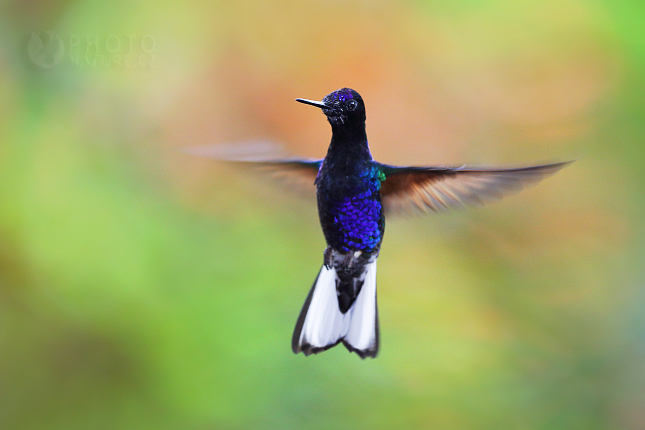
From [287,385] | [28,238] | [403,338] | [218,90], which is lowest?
[287,385]

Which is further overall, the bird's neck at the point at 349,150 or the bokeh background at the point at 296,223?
the bokeh background at the point at 296,223

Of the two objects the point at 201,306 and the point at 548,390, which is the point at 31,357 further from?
the point at 548,390

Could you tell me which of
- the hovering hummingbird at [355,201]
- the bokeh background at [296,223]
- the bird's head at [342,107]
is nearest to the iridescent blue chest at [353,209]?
the hovering hummingbird at [355,201]

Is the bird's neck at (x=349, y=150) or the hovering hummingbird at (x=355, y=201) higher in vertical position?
the bird's neck at (x=349, y=150)

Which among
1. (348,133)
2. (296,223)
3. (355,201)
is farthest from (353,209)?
(296,223)

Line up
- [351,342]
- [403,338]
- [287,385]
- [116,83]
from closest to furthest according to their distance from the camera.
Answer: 1. [351,342]
2. [287,385]
3. [403,338]
4. [116,83]

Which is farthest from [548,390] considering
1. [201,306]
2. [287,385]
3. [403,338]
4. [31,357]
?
[31,357]

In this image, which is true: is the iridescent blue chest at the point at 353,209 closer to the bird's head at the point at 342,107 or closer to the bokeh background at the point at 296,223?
the bird's head at the point at 342,107

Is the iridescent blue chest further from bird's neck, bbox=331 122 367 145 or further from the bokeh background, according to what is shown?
the bokeh background
